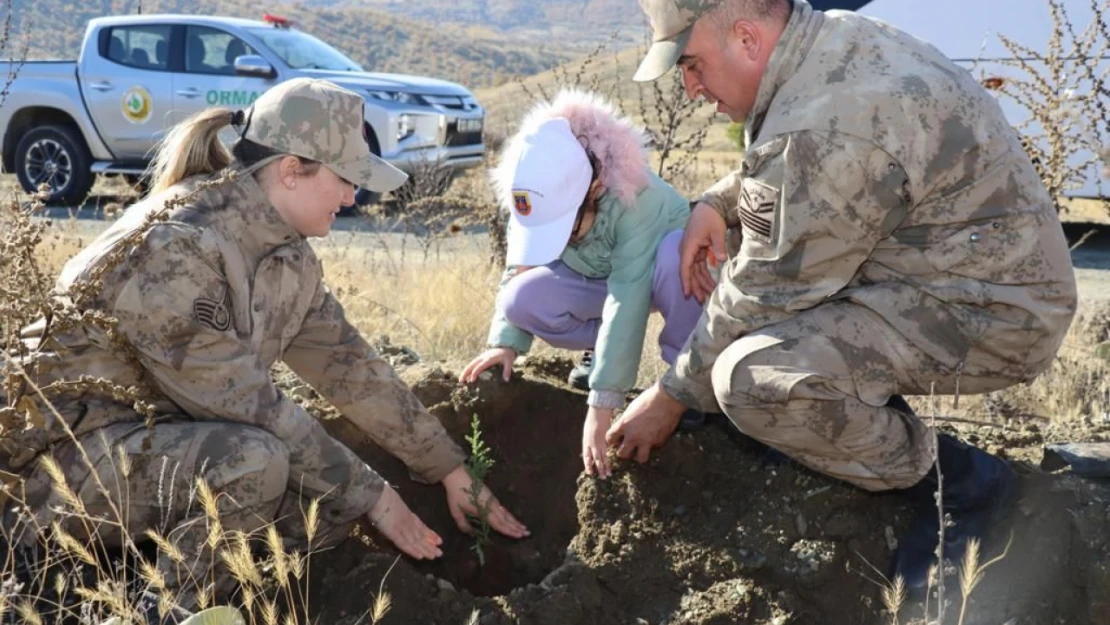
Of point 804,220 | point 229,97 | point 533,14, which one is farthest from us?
point 533,14

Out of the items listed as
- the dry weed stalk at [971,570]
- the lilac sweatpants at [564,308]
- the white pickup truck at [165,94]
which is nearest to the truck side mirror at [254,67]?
the white pickup truck at [165,94]

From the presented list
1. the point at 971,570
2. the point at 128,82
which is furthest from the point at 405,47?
the point at 971,570

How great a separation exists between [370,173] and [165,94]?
8.50 meters

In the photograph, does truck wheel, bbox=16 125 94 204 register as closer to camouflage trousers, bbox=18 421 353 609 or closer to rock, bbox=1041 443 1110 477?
camouflage trousers, bbox=18 421 353 609

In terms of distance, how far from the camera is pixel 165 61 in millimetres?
11055

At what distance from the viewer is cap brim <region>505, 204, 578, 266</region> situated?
11.2 ft

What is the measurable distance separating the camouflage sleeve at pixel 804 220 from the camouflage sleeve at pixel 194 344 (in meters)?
1.12

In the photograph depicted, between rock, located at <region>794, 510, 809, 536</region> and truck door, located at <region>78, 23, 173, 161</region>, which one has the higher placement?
rock, located at <region>794, 510, 809, 536</region>

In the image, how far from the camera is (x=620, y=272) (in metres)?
3.56

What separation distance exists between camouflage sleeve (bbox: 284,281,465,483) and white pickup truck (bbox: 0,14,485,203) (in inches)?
276

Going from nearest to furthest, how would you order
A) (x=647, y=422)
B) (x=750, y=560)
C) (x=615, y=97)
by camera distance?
(x=750, y=560) < (x=647, y=422) < (x=615, y=97)

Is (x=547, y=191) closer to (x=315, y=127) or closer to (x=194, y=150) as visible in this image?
(x=315, y=127)

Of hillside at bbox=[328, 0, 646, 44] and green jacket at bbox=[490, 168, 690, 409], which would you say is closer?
green jacket at bbox=[490, 168, 690, 409]

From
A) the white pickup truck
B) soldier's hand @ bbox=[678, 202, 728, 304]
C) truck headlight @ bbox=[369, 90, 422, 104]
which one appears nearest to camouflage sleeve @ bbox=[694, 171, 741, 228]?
soldier's hand @ bbox=[678, 202, 728, 304]
